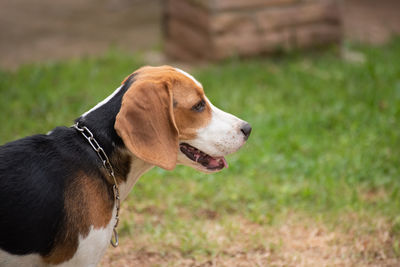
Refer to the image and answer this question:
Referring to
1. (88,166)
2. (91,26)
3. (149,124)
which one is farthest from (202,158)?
(91,26)

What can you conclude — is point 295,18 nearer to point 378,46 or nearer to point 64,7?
point 378,46

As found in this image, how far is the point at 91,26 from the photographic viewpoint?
9.99 metres

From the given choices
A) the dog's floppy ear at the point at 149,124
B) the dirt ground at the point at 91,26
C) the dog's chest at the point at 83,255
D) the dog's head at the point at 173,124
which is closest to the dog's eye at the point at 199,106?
the dog's head at the point at 173,124

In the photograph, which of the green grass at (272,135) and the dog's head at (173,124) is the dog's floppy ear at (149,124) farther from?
the green grass at (272,135)

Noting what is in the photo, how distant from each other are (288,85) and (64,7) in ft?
21.1

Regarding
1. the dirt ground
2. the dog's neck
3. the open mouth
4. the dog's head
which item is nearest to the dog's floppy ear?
the dog's head

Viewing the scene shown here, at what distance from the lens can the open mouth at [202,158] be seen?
114 inches

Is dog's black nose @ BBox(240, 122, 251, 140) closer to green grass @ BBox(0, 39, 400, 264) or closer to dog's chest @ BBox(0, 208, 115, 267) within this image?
dog's chest @ BBox(0, 208, 115, 267)

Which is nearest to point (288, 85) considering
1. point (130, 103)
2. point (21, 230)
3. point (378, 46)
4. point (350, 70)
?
point (350, 70)

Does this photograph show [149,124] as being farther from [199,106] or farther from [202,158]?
[202,158]

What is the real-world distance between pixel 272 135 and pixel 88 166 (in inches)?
128

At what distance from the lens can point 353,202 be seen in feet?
14.3

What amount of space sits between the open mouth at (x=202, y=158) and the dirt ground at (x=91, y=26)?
5541 millimetres

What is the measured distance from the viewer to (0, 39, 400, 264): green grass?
4.28 meters
